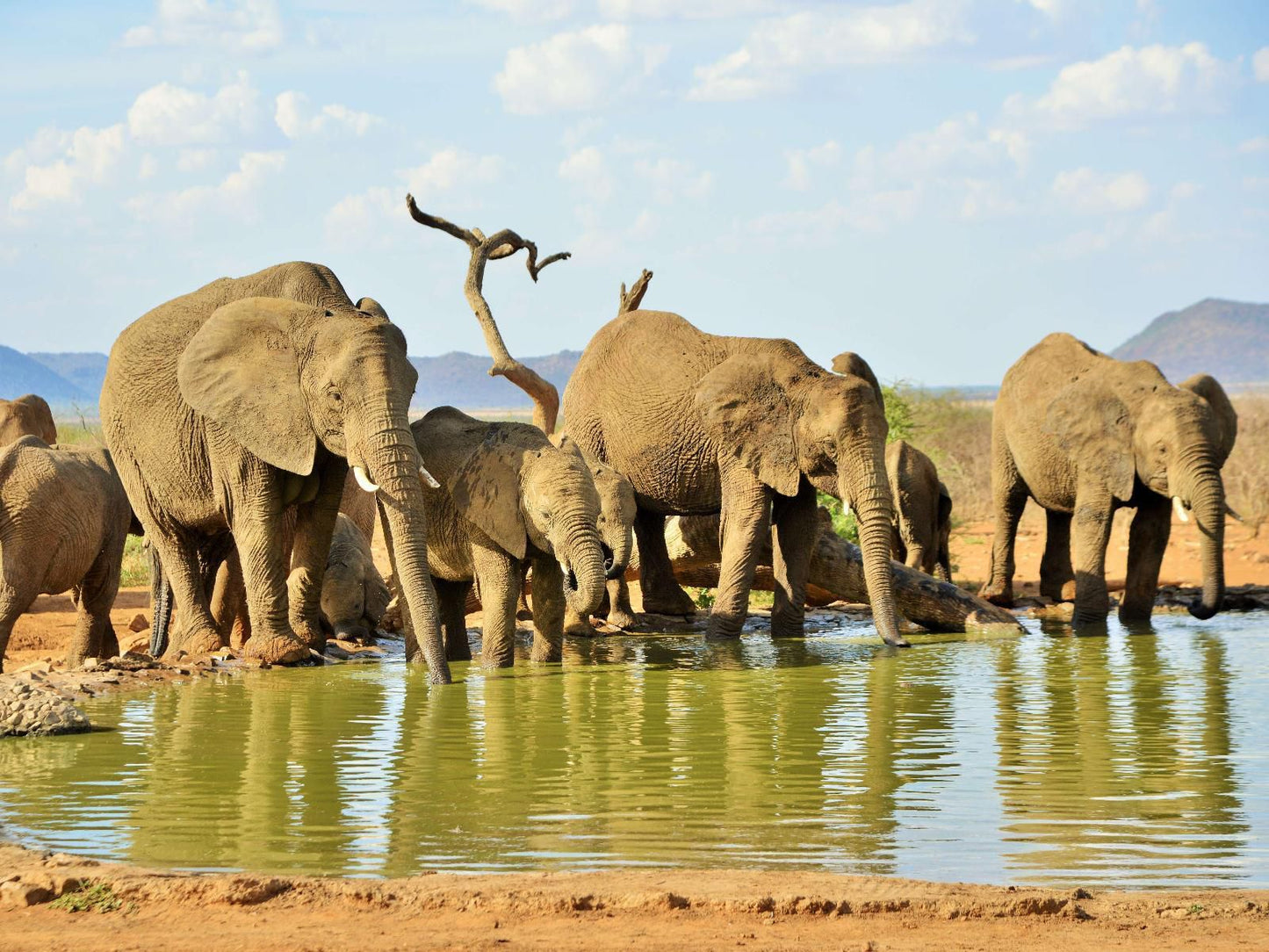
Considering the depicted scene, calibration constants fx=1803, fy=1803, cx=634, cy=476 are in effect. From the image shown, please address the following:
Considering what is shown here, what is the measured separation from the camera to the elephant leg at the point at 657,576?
16.4 metres

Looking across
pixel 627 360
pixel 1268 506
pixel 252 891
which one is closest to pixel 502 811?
pixel 252 891

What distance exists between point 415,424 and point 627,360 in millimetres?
3681

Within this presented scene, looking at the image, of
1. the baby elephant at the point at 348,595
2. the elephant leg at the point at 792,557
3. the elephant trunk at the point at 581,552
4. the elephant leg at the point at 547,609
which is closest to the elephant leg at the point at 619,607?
the elephant leg at the point at 792,557

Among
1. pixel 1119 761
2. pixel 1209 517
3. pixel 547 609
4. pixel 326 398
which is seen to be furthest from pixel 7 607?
pixel 1209 517

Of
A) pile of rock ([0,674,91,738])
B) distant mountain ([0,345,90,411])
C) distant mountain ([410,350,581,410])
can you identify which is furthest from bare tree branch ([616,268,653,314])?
distant mountain ([0,345,90,411])

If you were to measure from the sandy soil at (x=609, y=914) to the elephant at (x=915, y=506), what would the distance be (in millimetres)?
12307

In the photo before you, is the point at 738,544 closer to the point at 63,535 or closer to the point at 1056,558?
the point at 63,535

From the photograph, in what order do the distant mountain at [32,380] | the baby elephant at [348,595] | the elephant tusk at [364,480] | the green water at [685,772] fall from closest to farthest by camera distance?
the green water at [685,772] → the elephant tusk at [364,480] → the baby elephant at [348,595] → the distant mountain at [32,380]

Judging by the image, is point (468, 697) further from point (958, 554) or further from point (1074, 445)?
point (958, 554)

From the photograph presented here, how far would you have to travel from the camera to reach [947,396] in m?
42.0

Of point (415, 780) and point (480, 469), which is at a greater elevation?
point (480, 469)

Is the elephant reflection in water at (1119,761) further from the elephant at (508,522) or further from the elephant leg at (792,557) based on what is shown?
the elephant at (508,522)

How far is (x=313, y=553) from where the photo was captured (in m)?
12.9

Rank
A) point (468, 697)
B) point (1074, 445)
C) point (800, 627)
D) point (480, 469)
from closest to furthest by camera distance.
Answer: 1. point (468, 697)
2. point (480, 469)
3. point (800, 627)
4. point (1074, 445)
